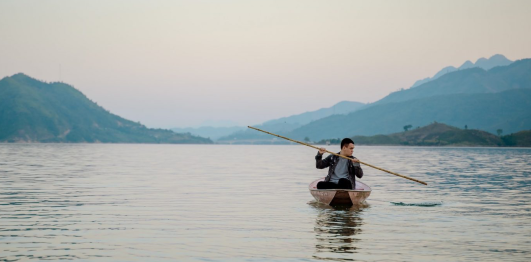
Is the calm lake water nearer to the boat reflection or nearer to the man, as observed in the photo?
the boat reflection

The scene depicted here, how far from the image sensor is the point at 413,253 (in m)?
14.3

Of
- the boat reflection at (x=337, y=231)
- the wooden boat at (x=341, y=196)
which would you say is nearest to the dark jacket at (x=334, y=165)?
the wooden boat at (x=341, y=196)

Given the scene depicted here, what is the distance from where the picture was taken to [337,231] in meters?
17.8

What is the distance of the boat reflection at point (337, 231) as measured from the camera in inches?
558

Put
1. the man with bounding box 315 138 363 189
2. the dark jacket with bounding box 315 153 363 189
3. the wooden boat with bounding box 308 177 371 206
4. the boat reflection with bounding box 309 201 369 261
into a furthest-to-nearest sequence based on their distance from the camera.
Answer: the dark jacket with bounding box 315 153 363 189, the man with bounding box 315 138 363 189, the wooden boat with bounding box 308 177 371 206, the boat reflection with bounding box 309 201 369 261

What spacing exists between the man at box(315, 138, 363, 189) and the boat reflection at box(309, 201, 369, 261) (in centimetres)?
94

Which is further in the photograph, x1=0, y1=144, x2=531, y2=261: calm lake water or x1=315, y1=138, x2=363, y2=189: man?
x1=315, y1=138, x2=363, y2=189: man

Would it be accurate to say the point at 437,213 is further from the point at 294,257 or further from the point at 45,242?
the point at 45,242

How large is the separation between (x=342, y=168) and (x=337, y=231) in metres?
6.40

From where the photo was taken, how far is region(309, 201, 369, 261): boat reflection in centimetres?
1418

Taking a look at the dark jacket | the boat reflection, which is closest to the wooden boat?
the boat reflection

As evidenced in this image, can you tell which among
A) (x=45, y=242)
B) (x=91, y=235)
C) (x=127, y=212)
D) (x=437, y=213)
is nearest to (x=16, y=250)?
(x=45, y=242)

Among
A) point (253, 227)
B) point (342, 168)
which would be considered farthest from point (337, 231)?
point (342, 168)

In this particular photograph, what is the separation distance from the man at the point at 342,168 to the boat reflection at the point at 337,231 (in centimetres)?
94
